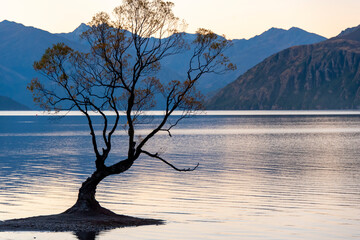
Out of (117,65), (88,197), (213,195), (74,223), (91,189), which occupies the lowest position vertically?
(213,195)

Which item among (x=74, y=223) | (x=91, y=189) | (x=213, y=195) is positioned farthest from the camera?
(x=213, y=195)

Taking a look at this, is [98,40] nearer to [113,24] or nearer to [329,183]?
[113,24]

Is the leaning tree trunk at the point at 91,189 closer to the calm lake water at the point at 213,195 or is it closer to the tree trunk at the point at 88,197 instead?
the tree trunk at the point at 88,197

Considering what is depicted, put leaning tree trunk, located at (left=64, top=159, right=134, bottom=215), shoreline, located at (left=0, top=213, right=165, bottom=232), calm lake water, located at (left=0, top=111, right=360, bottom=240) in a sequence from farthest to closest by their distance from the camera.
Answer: leaning tree trunk, located at (left=64, top=159, right=134, bottom=215) → calm lake water, located at (left=0, top=111, right=360, bottom=240) → shoreline, located at (left=0, top=213, right=165, bottom=232)

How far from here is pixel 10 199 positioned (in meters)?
46.9

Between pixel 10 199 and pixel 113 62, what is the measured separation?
15339 millimetres

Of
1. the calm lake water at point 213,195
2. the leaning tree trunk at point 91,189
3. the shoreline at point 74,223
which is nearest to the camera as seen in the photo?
the shoreline at point 74,223

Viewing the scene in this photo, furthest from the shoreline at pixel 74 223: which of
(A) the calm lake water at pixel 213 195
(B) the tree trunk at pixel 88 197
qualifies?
(A) the calm lake water at pixel 213 195

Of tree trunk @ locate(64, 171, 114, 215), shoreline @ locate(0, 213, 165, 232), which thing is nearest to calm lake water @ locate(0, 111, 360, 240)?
shoreline @ locate(0, 213, 165, 232)

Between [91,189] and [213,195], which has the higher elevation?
[91,189]

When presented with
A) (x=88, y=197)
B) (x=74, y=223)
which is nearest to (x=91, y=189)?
(x=88, y=197)

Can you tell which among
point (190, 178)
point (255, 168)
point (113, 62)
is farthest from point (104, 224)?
point (255, 168)

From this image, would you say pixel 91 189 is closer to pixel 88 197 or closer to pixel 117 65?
pixel 88 197

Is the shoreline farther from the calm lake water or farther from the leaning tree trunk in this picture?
the calm lake water
